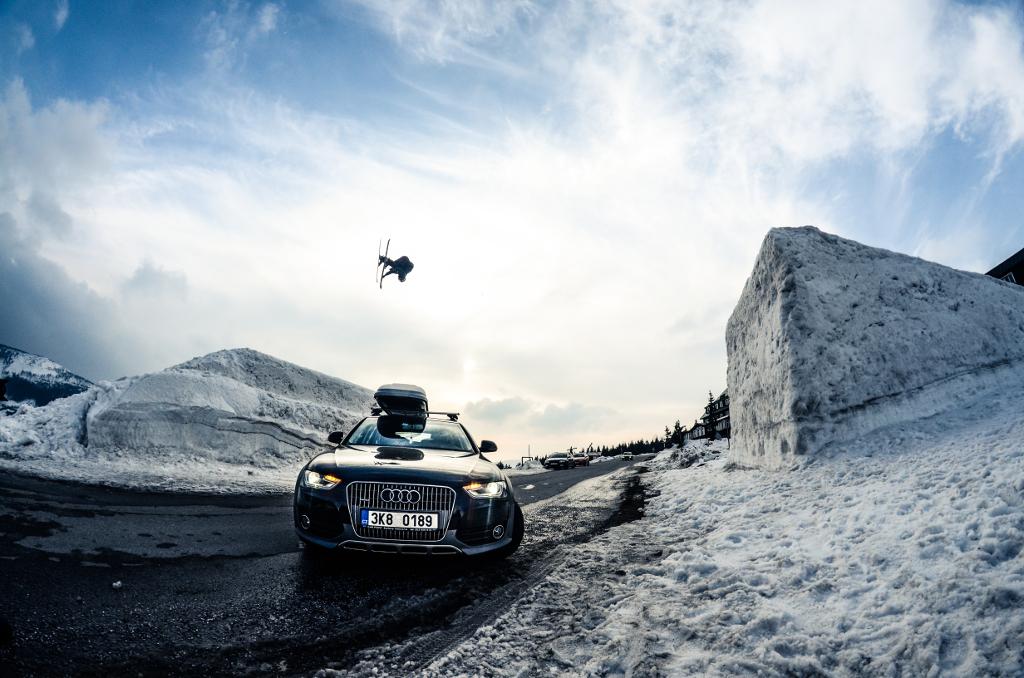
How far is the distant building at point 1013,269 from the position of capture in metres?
12.6

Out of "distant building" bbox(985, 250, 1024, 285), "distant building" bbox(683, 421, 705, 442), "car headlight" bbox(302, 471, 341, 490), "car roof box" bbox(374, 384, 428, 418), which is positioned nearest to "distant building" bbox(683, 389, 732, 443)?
"distant building" bbox(683, 421, 705, 442)

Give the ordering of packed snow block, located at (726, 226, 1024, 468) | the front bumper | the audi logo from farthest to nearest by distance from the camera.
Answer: packed snow block, located at (726, 226, 1024, 468)
the audi logo
the front bumper

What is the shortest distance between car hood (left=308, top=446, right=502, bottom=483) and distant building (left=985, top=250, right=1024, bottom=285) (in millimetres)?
15484

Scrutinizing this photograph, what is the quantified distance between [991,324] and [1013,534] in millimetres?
6242

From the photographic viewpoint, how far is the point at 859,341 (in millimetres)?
6551

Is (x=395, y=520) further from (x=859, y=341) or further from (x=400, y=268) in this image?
(x=400, y=268)

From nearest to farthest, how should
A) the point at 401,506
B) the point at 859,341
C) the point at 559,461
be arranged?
1. the point at 401,506
2. the point at 859,341
3. the point at 559,461

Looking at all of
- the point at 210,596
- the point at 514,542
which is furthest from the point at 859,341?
the point at 210,596

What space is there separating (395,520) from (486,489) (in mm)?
824

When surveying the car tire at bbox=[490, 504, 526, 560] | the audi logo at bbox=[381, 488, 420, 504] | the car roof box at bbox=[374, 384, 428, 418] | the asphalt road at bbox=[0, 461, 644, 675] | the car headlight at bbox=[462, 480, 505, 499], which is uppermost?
the car roof box at bbox=[374, 384, 428, 418]

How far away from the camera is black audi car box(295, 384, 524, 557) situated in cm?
382

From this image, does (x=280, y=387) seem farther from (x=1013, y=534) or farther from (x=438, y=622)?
(x=1013, y=534)

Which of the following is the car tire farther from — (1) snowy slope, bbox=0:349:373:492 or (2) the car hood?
(1) snowy slope, bbox=0:349:373:492

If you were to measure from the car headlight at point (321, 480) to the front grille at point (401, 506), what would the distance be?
0.58 feet
